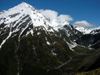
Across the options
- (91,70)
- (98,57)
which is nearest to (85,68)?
(91,70)

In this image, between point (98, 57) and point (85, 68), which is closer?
point (98, 57)

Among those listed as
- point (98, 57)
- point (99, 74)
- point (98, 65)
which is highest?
point (98, 57)

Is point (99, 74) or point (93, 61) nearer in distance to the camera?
point (99, 74)

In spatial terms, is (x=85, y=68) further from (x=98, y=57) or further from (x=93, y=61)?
(x=98, y=57)

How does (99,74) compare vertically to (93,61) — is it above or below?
below

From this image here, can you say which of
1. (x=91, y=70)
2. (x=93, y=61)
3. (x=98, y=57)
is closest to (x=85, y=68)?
(x=91, y=70)

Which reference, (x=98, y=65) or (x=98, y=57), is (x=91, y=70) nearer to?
(x=98, y=65)

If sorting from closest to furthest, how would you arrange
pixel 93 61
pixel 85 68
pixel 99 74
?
pixel 99 74 → pixel 93 61 → pixel 85 68

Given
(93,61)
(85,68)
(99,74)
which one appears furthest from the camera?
(85,68)

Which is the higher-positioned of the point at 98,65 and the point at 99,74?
the point at 98,65
